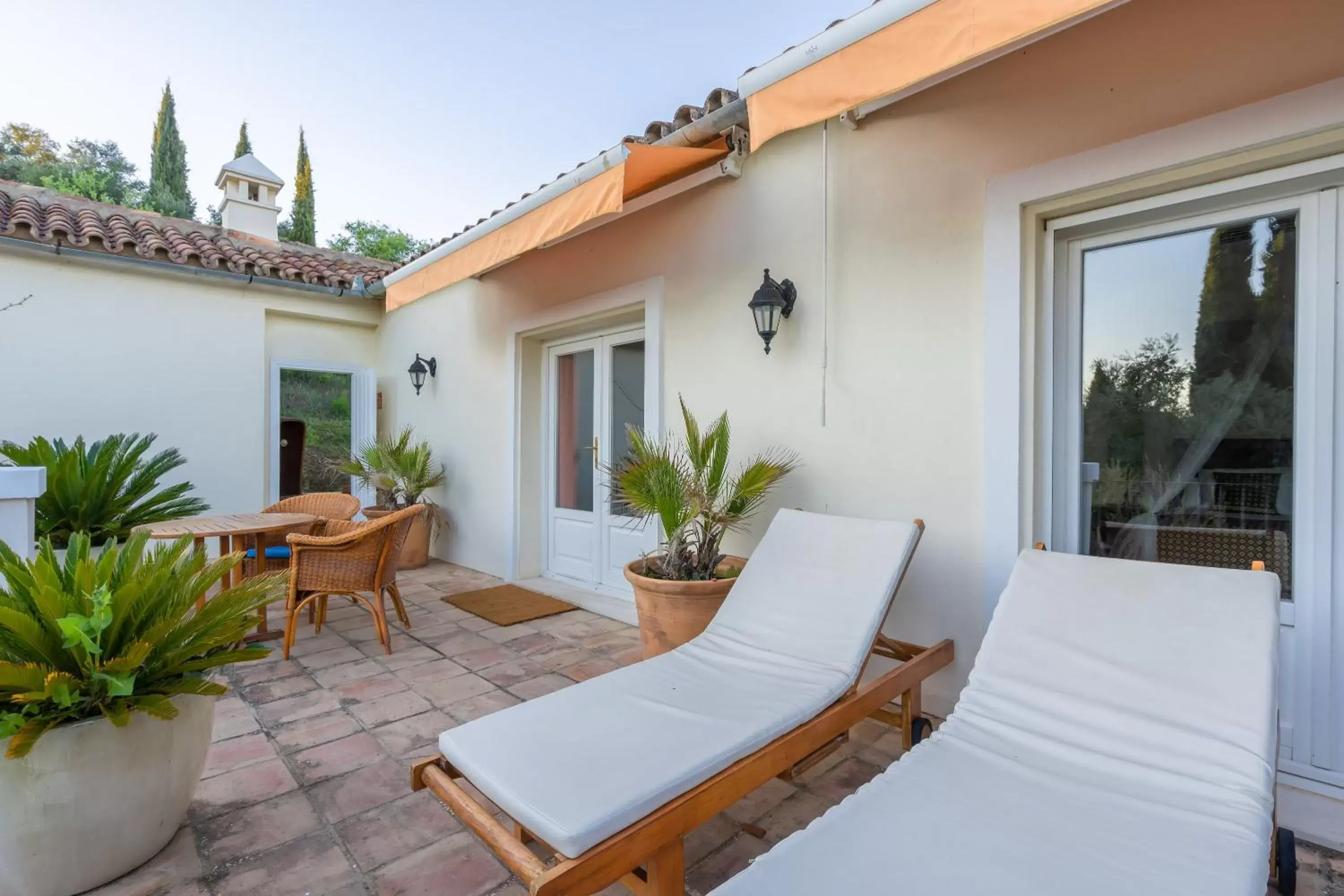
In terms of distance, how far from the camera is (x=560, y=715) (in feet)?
7.12

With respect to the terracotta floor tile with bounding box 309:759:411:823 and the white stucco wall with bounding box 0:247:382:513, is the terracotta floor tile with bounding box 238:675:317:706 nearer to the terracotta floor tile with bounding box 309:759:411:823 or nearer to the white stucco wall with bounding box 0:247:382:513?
the terracotta floor tile with bounding box 309:759:411:823

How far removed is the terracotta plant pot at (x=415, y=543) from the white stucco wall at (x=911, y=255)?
13.4ft

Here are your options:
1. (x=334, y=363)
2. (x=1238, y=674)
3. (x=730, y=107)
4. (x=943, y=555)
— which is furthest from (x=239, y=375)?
(x=1238, y=674)

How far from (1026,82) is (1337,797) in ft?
11.0

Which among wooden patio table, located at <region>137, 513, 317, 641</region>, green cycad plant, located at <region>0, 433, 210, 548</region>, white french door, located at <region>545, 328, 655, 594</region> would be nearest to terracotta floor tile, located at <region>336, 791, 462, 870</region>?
wooden patio table, located at <region>137, 513, 317, 641</region>

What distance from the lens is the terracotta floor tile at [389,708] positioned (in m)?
3.21

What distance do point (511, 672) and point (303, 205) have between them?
27730 mm

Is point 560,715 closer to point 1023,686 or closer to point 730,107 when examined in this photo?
point 1023,686

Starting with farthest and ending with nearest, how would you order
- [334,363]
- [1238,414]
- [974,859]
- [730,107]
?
1. [334,363]
2. [730,107]
3. [1238,414]
4. [974,859]

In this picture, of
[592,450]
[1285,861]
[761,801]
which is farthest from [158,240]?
[1285,861]

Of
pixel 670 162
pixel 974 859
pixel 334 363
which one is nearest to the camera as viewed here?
pixel 974 859

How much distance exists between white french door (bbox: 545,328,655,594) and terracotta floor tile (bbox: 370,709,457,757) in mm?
2379

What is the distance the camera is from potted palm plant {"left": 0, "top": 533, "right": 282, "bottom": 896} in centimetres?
180

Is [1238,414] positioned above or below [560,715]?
above
